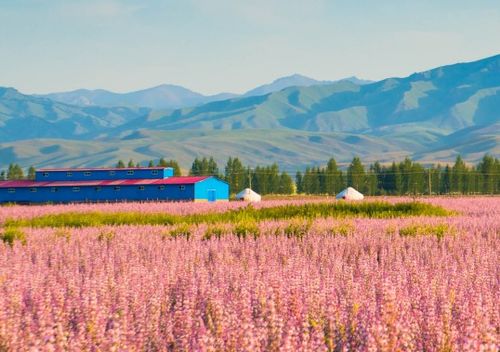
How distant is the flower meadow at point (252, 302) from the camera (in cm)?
591

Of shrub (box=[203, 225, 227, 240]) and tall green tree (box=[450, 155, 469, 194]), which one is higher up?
tall green tree (box=[450, 155, 469, 194])

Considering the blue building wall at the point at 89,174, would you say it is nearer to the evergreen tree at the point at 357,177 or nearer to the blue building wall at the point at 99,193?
the blue building wall at the point at 99,193

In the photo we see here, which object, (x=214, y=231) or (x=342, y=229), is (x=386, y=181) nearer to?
(x=342, y=229)

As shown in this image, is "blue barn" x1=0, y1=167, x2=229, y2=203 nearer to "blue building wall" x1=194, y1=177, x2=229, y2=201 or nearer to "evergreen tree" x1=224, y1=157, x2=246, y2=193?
"blue building wall" x1=194, y1=177, x2=229, y2=201

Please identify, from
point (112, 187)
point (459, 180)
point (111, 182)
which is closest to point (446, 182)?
point (459, 180)

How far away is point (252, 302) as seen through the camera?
8.62 meters

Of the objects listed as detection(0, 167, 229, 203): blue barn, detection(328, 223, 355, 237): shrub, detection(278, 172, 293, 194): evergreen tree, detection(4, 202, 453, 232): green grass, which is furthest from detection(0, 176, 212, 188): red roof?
detection(328, 223, 355, 237): shrub

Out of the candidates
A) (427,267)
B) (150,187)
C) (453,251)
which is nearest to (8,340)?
(427,267)

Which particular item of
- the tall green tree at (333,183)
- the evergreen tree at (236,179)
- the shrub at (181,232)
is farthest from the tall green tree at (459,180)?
the shrub at (181,232)

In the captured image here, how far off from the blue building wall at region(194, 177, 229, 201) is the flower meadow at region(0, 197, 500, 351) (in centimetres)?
6028

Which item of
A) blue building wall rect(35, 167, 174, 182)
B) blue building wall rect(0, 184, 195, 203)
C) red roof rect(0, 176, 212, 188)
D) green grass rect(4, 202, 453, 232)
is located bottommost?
green grass rect(4, 202, 453, 232)

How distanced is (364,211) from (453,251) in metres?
15.8

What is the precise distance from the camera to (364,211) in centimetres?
3036

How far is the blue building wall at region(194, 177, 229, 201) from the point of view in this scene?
3027 inches
